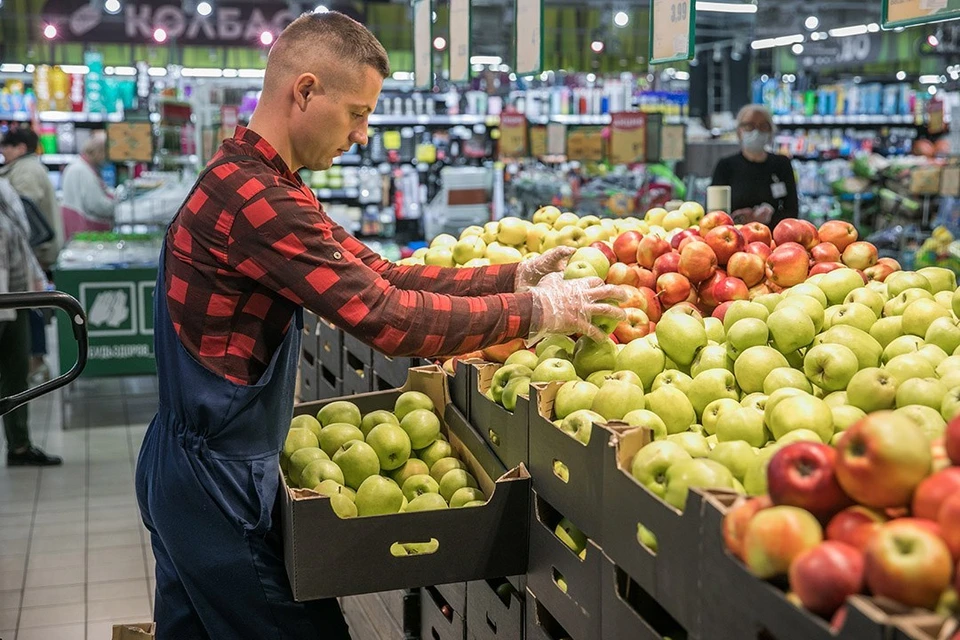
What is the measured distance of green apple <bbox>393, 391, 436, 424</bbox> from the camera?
2.73m

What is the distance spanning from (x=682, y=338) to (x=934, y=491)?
110cm

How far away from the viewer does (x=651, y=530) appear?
1.66 meters

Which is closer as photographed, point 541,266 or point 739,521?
point 739,521

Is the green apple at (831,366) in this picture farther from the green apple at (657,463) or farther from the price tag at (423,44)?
the price tag at (423,44)

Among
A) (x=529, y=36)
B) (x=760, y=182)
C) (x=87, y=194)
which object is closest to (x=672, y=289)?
(x=529, y=36)

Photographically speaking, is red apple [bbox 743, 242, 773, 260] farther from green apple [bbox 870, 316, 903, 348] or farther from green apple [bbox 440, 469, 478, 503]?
green apple [bbox 440, 469, 478, 503]

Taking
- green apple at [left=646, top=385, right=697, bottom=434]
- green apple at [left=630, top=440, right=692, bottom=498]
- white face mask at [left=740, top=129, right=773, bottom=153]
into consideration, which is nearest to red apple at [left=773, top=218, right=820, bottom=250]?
green apple at [left=646, top=385, right=697, bottom=434]

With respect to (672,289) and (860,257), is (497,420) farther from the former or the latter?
(860,257)

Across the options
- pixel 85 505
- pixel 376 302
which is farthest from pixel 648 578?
pixel 85 505

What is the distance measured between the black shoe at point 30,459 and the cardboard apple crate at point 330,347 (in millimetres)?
2404

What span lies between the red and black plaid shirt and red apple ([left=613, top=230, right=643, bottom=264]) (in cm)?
90

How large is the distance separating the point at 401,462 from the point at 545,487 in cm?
51

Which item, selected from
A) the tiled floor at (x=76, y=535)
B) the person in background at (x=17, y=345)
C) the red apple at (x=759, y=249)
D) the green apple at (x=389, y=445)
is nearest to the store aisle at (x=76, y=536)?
the tiled floor at (x=76, y=535)

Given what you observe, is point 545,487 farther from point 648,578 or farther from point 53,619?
point 53,619
